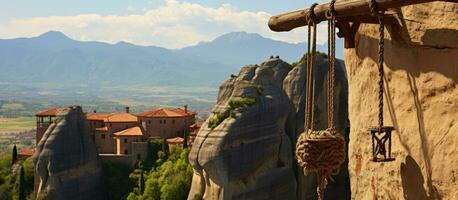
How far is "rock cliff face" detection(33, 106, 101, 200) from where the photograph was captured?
48.8m

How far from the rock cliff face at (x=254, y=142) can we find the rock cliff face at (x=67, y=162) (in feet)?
48.5

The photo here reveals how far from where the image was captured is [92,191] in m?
50.8

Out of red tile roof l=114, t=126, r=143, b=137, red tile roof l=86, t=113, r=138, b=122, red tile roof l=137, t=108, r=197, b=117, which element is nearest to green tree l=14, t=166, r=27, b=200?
red tile roof l=114, t=126, r=143, b=137

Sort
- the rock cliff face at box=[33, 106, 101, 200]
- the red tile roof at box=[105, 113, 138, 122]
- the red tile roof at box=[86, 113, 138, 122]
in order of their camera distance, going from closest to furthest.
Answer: the rock cliff face at box=[33, 106, 101, 200], the red tile roof at box=[86, 113, 138, 122], the red tile roof at box=[105, 113, 138, 122]

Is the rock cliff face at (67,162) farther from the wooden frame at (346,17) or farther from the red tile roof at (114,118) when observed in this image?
the wooden frame at (346,17)

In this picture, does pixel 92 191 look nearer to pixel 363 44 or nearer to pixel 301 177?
pixel 301 177

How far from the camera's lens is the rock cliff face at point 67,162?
4884cm

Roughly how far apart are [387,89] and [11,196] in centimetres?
5105

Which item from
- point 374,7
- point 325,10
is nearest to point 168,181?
point 325,10

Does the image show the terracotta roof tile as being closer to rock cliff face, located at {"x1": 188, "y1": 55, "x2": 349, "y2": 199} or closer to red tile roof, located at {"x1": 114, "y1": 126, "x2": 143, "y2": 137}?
red tile roof, located at {"x1": 114, "y1": 126, "x2": 143, "y2": 137}

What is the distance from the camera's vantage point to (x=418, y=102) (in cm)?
604

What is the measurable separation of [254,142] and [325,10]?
3230 centimetres

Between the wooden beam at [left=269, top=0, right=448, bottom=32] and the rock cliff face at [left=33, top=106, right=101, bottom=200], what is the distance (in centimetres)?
4386

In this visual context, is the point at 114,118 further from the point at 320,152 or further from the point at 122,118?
the point at 320,152
